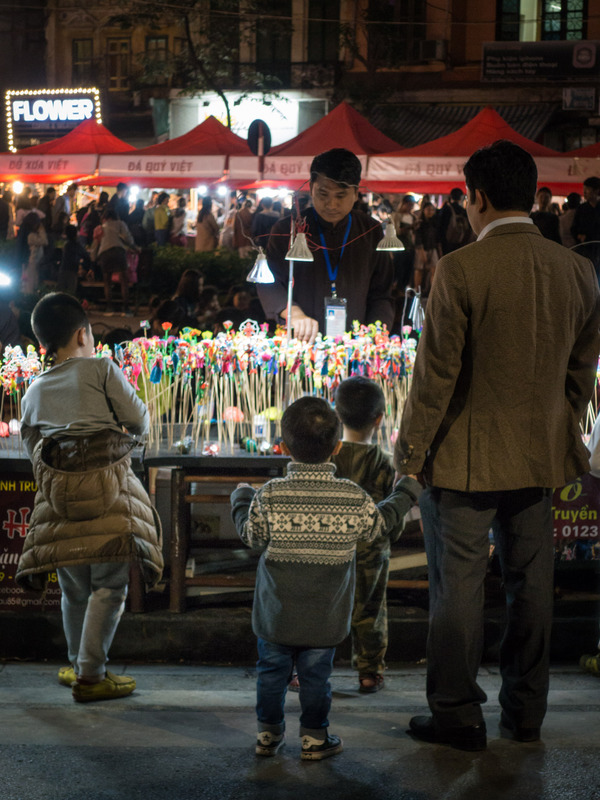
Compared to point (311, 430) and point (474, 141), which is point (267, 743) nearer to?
point (311, 430)

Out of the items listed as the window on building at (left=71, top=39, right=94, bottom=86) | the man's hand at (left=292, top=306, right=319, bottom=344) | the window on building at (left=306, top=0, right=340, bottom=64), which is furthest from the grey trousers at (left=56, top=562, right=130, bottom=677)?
the window on building at (left=71, top=39, right=94, bottom=86)

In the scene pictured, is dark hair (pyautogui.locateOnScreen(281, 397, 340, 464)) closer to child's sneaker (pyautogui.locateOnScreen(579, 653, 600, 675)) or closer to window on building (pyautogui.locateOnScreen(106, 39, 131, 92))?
child's sneaker (pyautogui.locateOnScreen(579, 653, 600, 675))

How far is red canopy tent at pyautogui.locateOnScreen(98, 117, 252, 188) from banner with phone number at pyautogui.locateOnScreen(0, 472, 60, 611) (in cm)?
885

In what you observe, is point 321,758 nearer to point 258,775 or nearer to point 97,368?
point 258,775

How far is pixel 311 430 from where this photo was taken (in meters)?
3.41

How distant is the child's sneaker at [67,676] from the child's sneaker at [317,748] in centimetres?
136

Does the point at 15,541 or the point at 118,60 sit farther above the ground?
the point at 118,60

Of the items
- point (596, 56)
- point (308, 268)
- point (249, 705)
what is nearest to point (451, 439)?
point (249, 705)

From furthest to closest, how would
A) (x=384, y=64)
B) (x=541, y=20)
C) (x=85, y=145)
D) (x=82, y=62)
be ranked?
1. (x=82, y=62)
2. (x=384, y=64)
3. (x=541, y=20)
4. (x=85, y=145)

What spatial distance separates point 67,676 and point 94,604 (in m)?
0.51

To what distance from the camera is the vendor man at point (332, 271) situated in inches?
202

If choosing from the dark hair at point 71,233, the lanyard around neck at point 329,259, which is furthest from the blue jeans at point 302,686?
the dark hair at point 71,233

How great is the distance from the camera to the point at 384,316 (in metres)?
5.47

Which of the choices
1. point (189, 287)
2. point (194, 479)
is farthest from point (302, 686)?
point (189, 287)
